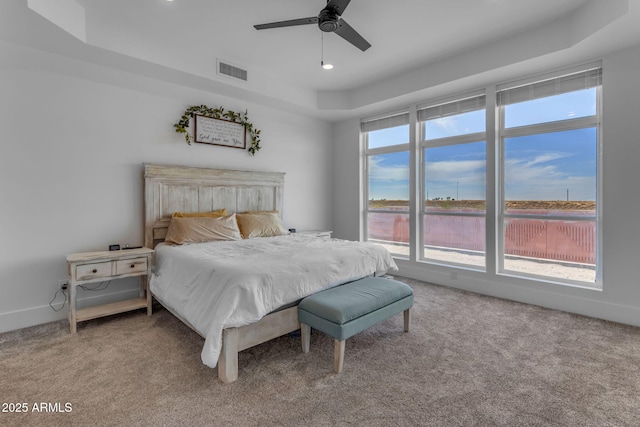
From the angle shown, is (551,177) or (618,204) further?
(551,177)

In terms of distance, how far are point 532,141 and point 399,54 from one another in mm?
1942

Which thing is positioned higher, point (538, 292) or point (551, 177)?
point (551, 177)

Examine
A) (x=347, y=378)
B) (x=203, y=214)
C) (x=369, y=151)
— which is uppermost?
(x=369, y=151)

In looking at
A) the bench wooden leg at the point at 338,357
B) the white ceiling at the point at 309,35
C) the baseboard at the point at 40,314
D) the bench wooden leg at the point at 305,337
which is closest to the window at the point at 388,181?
the white ceiling at the point at 309,35

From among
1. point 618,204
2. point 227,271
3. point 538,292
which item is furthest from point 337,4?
point 538,292

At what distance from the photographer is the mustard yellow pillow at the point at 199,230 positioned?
333 centimetres

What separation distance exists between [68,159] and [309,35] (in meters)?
2.83

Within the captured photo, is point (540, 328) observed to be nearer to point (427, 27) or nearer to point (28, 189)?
point (427, 27)

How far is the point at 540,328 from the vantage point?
9.32 ft

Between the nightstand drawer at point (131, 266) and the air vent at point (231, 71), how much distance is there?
2.36 metres

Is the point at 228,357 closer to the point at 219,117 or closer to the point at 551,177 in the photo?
the point at 219,117

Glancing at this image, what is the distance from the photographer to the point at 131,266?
300cm

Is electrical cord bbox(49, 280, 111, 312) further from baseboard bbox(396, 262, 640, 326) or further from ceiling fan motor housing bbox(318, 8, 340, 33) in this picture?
baseboard bbox(396, 262, 640, 326)

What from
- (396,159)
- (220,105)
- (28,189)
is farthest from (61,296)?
(396,159)
